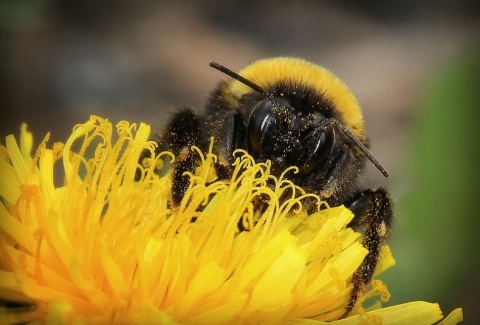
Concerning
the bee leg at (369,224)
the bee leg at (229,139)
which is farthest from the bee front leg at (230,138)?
the bee leg at (369,224)

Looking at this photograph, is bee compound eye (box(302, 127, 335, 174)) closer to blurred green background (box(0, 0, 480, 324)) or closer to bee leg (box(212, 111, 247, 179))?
bee leg (box(212, 111, 247, 179))

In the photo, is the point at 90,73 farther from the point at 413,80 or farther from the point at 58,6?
the point at 413,80

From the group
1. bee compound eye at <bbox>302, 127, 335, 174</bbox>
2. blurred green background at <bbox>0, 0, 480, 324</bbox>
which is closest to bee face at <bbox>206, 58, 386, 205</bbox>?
bee compound eye at <bbox>302, 127, 335, 174</bbox>

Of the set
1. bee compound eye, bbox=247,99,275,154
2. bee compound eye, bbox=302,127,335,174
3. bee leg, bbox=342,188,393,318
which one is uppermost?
bee compound eye, bbox=247,99,275,154

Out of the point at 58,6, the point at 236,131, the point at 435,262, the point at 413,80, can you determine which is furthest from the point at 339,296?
the point at 413,80

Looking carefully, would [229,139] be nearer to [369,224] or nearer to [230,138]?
[230,138]

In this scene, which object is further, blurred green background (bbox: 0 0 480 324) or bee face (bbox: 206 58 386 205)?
blurred green background (bbox: 0 0 480 324)
